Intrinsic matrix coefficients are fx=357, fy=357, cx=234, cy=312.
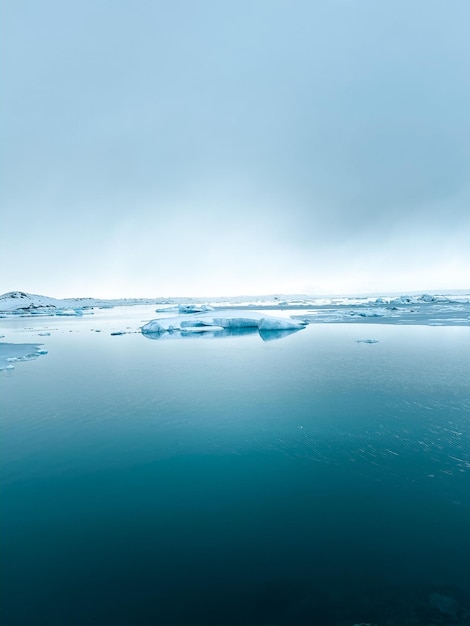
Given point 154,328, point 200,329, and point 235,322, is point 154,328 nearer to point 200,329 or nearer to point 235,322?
point 200,329

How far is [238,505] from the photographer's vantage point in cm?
430

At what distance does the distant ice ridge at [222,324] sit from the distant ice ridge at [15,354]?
754cm

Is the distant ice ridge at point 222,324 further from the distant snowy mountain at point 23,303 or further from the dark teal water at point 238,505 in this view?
the distant snowy mountain at point 23,303

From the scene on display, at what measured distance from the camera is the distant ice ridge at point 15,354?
12.7 metres

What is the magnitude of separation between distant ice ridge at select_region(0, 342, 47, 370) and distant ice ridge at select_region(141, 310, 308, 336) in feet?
24.7

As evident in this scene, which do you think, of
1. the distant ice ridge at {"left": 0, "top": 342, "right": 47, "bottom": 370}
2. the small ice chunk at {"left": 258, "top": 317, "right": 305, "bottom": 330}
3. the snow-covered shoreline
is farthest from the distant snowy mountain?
the small ice chunk at {"left": 258, "top": 317, "right": 305, "bottom": 330}

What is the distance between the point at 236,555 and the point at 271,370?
776 cm

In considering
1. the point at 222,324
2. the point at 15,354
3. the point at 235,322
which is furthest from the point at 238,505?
the point at 222,324

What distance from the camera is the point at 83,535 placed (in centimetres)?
383

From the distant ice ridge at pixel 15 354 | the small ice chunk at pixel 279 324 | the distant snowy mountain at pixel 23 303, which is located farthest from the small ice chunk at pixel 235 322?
the distant snowy mountain at pixel 23 303

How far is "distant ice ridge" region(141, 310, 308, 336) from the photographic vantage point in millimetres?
21953

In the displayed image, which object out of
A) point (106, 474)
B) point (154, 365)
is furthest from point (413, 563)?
point (154, 365)

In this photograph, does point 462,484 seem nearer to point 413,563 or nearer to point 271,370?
point 413,563

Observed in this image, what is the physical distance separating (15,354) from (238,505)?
542 inches
